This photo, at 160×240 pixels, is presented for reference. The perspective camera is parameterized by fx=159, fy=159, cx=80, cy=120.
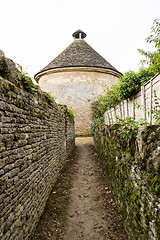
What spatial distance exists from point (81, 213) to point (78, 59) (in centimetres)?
1703

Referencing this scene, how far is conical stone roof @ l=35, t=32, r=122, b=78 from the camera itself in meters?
17.4

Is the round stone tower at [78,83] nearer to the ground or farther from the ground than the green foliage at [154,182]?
farther from the ground

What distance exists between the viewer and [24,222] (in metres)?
2.57

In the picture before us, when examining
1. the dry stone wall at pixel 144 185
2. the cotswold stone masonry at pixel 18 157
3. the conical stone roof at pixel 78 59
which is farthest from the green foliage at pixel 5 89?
the conical stone roof at pixel 78 59

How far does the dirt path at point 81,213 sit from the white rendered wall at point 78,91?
1161cm

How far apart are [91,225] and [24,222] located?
143 cm

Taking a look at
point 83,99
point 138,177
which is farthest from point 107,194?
point 83,99

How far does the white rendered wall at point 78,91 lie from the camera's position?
56.4 ft

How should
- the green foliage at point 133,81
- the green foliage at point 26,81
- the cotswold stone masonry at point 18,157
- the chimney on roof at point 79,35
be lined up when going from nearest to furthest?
the cotswold stone masonry at point 18,157
the green foliage at point 26,81
the green foliage at point 133,81
the chimney on roof at point 79,35

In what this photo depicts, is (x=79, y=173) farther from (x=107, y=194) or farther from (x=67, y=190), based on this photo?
(x=107, y=194)

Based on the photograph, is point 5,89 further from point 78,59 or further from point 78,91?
point 78,59

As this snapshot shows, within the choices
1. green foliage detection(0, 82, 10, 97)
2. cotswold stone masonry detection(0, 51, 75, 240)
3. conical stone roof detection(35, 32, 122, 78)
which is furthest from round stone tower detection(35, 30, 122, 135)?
green foliage detection(0, 82, 10, 97)

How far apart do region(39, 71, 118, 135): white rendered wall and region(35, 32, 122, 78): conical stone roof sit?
87cm

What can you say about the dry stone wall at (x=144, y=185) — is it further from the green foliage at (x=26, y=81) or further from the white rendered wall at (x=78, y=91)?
the white rendered wall at (x=78, y=91)
